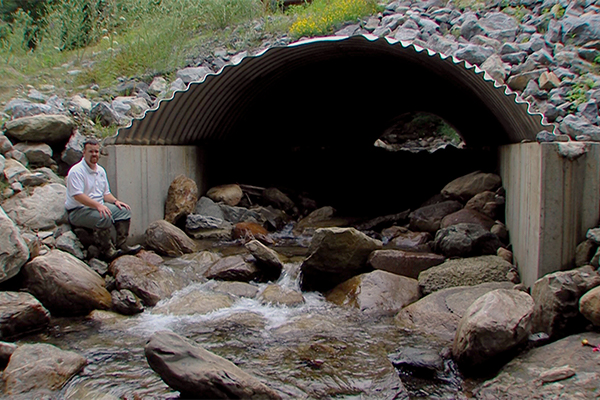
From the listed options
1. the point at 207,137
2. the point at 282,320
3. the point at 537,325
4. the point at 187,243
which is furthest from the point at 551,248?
the point at 207,137

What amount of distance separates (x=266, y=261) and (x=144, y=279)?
4.77 feet

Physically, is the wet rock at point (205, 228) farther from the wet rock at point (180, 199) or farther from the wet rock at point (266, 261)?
the wet rock at point (266, 261)

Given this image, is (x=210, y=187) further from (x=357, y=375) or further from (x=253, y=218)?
(x=357, y=375)

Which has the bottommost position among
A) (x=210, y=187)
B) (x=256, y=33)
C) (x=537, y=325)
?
(x=537, y=325)

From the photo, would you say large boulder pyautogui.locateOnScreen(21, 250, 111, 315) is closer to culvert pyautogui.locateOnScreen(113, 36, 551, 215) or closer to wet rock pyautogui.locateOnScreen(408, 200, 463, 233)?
culvert pyautogui.locateOnScreen(113, 36, 551, 215)

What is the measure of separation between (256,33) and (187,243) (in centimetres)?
796

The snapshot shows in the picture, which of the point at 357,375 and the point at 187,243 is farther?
the point at 187,243

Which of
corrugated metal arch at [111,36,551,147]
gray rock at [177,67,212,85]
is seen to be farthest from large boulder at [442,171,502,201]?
gray rock at [177,67,212,85]

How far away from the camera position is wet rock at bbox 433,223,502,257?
6.36 metres

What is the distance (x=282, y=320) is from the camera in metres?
5.27

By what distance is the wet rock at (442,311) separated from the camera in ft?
15.7

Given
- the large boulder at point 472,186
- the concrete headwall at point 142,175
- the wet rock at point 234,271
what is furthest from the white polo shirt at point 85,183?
the large boulder at point 472,186

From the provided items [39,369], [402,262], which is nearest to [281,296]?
[402,262]

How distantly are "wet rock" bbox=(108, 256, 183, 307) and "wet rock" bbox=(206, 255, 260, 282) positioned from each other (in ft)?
1.39
